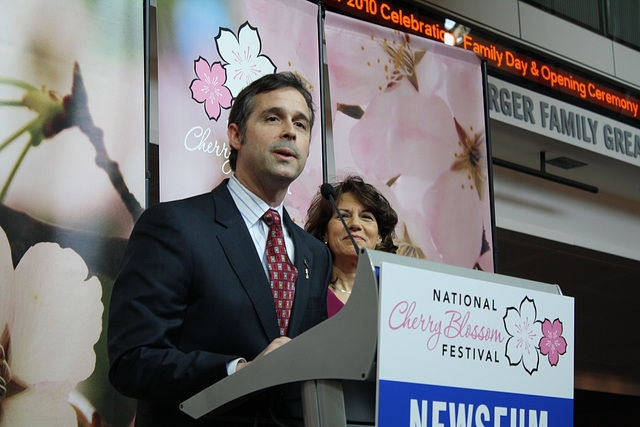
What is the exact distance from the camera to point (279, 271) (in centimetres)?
157

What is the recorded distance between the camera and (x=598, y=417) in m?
10.8

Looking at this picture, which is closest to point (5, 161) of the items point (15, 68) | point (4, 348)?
point (15, 68)

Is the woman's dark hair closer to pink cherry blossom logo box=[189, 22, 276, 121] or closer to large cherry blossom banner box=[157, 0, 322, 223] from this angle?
large cherry blossom banner box=[157, 0, 322, 223]

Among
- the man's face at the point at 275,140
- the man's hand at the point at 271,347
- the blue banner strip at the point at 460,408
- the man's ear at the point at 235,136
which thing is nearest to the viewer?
the blue banner strip at the point at 460,408

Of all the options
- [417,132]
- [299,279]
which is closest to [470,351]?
[299,279]

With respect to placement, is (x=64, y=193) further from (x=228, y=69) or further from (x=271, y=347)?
(x=271, y=347)

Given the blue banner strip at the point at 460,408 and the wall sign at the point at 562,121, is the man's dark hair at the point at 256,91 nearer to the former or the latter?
the blue banner strip at the point at 460,408

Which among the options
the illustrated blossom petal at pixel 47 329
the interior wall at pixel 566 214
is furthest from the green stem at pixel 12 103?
the interior wall at pixel 566 214

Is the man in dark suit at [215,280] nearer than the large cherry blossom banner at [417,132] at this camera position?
Yes

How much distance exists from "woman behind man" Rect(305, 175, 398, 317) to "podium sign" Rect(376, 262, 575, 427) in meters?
1.40

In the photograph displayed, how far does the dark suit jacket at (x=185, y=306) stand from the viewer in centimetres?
130

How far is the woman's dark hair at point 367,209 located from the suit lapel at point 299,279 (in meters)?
1.04

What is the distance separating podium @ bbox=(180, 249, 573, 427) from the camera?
109 centimetres

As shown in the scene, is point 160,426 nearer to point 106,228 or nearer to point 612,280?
point 106,228
